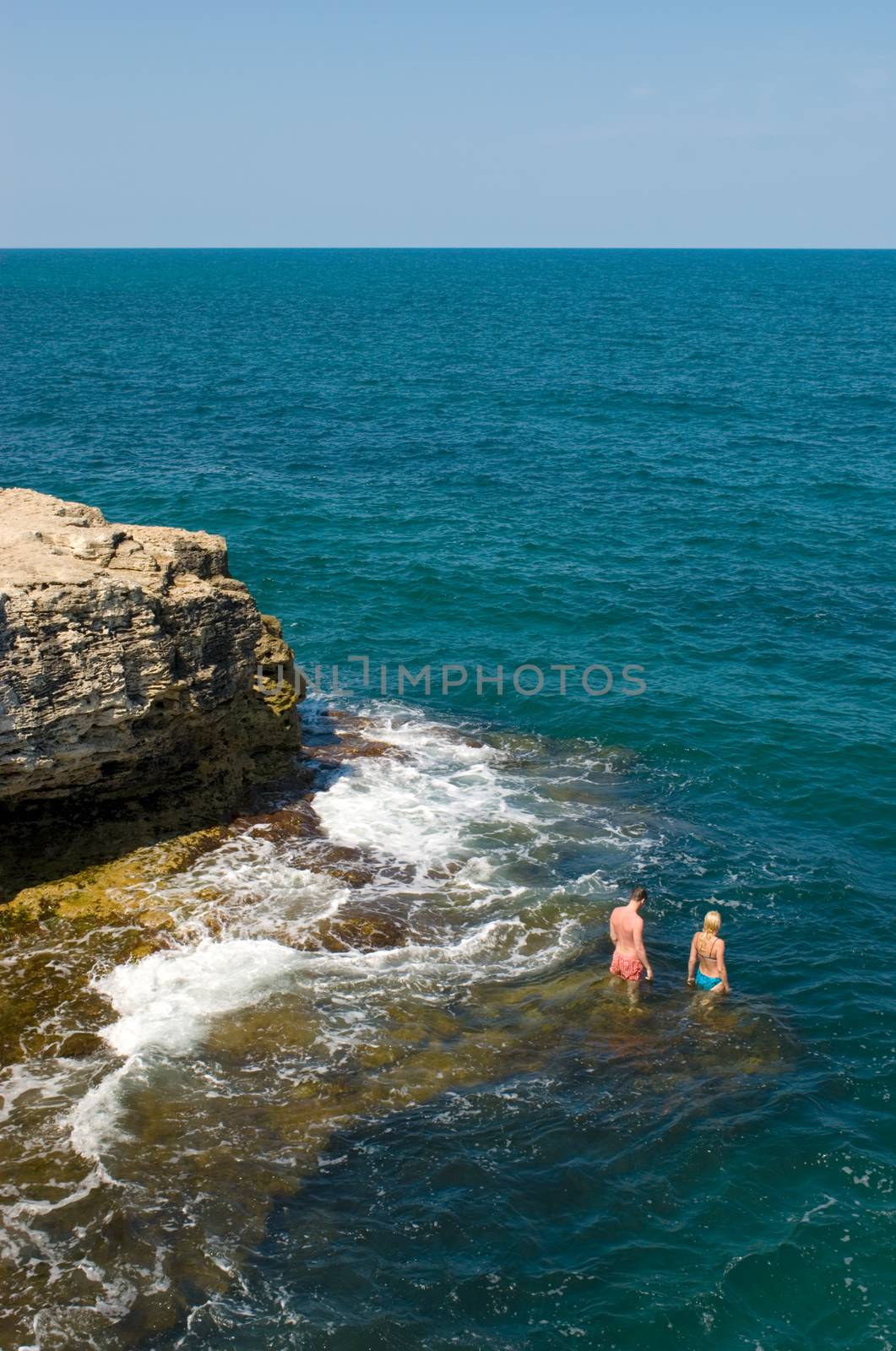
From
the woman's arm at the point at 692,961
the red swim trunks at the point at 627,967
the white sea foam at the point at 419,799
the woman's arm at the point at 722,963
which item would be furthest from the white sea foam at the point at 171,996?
the woman's arm at the point at 722,963

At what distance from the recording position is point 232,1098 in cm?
1435

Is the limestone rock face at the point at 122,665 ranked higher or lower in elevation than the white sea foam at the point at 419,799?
higher

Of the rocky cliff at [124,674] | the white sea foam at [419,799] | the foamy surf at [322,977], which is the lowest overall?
the foamy surf at [322,977]

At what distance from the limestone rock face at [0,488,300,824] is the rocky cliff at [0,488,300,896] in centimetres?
3

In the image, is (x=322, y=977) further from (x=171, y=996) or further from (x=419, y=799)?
(x=419, y=799)

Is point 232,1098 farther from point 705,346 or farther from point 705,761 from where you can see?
point 705,346

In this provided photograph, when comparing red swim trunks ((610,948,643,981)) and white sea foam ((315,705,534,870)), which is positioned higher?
white sea foam ((315,705,534,870))

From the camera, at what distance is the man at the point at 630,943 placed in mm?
16891

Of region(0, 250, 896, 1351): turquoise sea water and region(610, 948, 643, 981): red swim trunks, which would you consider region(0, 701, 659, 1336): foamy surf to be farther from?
region(610, 948, 643, 981): red swim trunks

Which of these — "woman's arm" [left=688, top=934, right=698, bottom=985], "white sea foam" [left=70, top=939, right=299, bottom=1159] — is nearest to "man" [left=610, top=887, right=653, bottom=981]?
"woman's arm" [left=688, top=934, right=698, bottom=985]

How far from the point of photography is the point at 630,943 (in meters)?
17.0

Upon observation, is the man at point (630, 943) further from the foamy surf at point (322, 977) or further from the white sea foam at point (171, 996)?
the white sea foam at point (171, 996)

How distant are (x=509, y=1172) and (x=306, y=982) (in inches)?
179

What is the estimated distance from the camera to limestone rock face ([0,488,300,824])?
16156 millimetres
